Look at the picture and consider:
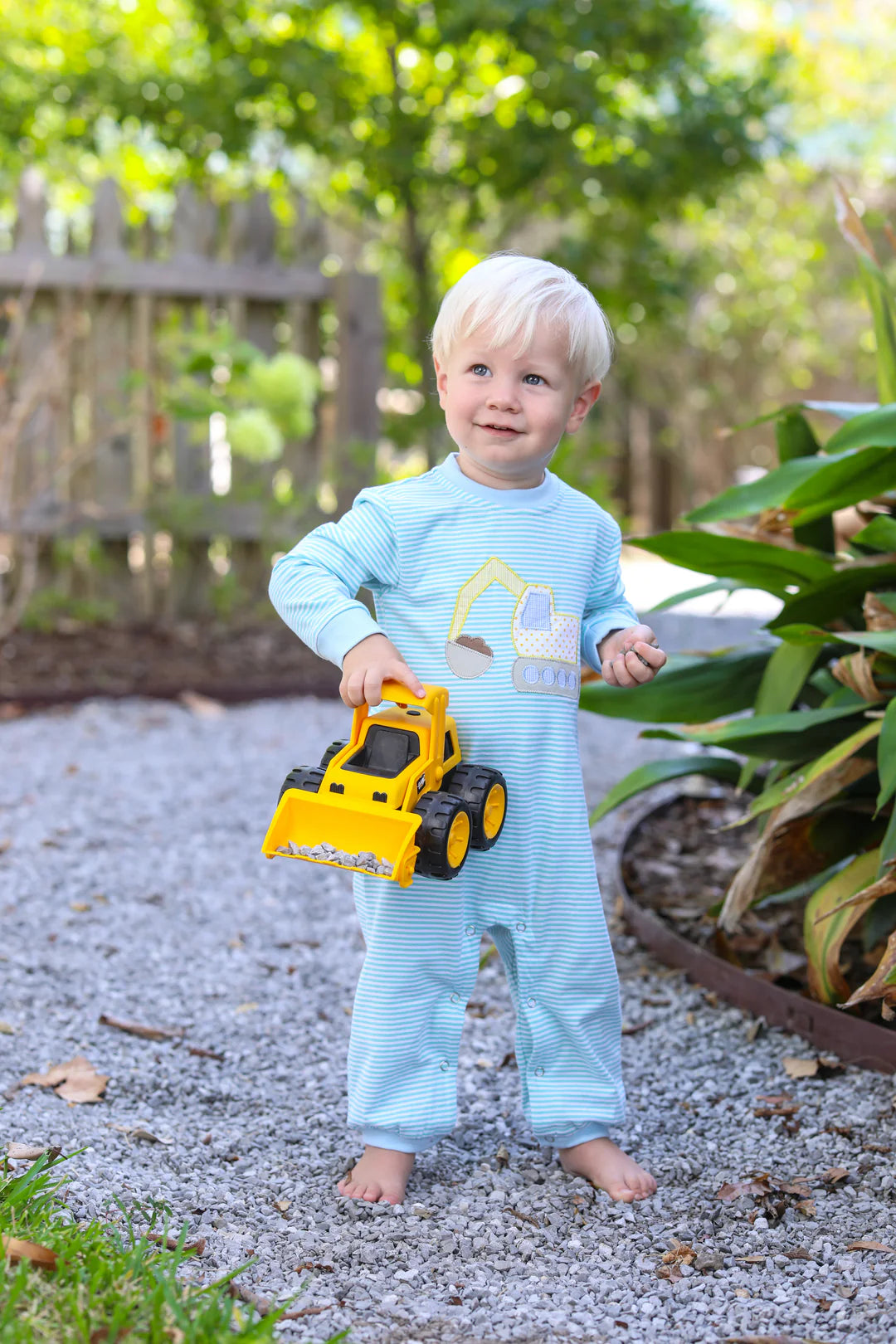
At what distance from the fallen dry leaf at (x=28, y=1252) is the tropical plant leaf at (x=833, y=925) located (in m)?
1.35

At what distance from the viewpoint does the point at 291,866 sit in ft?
10.8

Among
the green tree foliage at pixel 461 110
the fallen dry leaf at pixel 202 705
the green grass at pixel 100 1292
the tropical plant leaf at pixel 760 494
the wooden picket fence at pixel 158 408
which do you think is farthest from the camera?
the green tree foliage at pixel 461 110

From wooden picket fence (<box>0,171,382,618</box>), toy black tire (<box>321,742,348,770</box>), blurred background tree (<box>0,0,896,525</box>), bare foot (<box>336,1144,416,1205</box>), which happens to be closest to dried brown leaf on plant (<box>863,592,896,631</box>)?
toy black tire (<box>321,742,348,770</box>)

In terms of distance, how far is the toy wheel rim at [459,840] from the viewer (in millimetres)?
1551

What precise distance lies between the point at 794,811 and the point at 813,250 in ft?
37.6

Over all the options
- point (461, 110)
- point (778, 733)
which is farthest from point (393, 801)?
point (461, 110)

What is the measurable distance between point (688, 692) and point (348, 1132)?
113 cm

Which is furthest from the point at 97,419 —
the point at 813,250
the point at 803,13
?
the point at 803,13

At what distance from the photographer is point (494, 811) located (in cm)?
165

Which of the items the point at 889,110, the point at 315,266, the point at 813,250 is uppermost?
the point at 889,110

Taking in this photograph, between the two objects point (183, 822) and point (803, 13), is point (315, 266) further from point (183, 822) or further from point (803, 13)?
point (803, 13)

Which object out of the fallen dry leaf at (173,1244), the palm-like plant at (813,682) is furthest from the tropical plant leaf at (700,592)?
the fallen dry leaf at (173,1244)

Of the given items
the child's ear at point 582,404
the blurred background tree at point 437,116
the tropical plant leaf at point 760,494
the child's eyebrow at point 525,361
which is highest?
the blurred background tree at point 437,116

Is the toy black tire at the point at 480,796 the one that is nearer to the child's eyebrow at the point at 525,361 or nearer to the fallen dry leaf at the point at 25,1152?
the child's eyebrow at the point at 525,361
